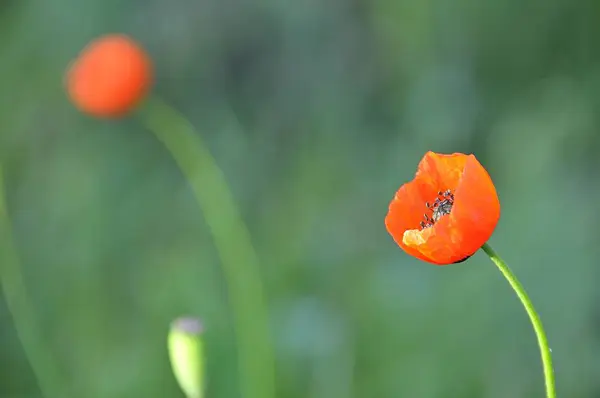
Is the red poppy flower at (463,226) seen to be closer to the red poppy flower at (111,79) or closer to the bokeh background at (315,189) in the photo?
the bokeh background at (315,189)

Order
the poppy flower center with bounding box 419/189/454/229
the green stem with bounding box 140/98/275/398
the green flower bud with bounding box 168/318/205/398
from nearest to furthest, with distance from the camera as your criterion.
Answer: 1. the poppy flower center with bounding box 419/189/454/229
2. the green flower bud with bounding box 168/318/205/398
3. the green stem with bounding box 140/98/275/398

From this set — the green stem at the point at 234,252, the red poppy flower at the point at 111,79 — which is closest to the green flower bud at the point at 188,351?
the green stem at the point at 234,252

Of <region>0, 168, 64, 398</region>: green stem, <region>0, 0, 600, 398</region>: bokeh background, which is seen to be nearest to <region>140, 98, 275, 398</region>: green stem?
A: <region>0, 0, 600, 398</region>: bokeh background

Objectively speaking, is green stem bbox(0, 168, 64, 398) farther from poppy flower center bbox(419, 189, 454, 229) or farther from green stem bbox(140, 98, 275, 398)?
poppy flower center bbox(419, 189, 454, 229)

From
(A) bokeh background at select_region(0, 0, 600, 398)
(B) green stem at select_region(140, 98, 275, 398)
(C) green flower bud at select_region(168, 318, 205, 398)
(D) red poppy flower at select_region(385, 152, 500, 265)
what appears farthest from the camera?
(A) bokeh background at select_region(0, 0, 600, 398)

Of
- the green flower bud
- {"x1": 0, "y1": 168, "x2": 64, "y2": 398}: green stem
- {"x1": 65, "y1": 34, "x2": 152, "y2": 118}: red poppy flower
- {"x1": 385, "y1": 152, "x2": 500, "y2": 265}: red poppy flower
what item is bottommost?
{"x1": 0, "y1": 168, "x2": 64, "y2": 398}: green stem

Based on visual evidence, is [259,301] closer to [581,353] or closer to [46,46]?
[581,353]

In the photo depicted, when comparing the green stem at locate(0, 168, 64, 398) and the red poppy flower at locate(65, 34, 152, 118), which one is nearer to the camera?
the red poppy flower at locate(65, 34, 152, 118)

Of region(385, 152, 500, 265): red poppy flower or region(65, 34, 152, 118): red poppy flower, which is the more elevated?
region(385, 152, 500, 265): red poppy flower

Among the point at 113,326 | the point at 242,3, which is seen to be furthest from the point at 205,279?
the point at 242,3
